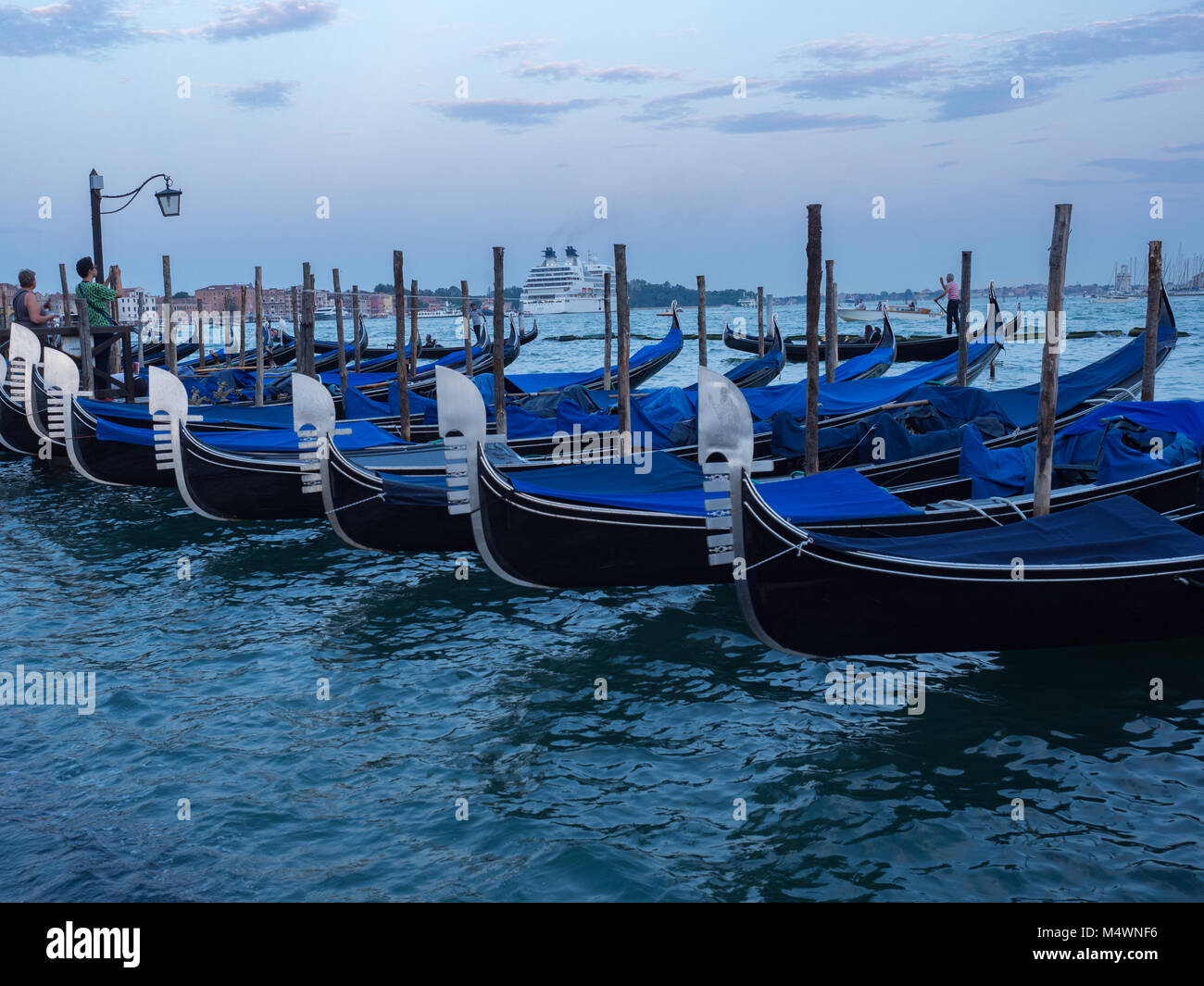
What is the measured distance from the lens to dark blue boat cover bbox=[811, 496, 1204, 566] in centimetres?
499

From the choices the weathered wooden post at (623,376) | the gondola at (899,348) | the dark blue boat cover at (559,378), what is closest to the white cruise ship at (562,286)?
the gondola at (899,348)

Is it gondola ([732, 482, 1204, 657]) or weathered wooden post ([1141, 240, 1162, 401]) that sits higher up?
weathered wooden post ([1141, 240, 1162, 401])

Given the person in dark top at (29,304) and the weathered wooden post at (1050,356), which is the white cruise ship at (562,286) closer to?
the person in dark top at (29,304)

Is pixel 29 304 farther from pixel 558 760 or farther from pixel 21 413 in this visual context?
pixel 558 760

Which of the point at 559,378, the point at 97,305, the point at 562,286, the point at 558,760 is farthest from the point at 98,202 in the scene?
the point at 562,286

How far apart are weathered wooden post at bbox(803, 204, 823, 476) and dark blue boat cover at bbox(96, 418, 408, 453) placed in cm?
370

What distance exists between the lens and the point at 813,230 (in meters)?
7.45

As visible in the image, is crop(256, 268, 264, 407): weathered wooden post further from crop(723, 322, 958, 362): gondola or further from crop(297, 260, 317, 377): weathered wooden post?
crop(723, 322, 958, 362): gondola

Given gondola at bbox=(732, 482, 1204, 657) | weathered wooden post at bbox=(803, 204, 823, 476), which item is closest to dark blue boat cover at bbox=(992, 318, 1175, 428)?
weathered wooden post at bbox=(803, 204, 823, 476)

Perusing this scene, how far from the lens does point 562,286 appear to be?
241 feet

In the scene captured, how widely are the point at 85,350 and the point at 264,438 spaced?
3268 mm

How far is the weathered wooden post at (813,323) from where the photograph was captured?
737 centimetres
